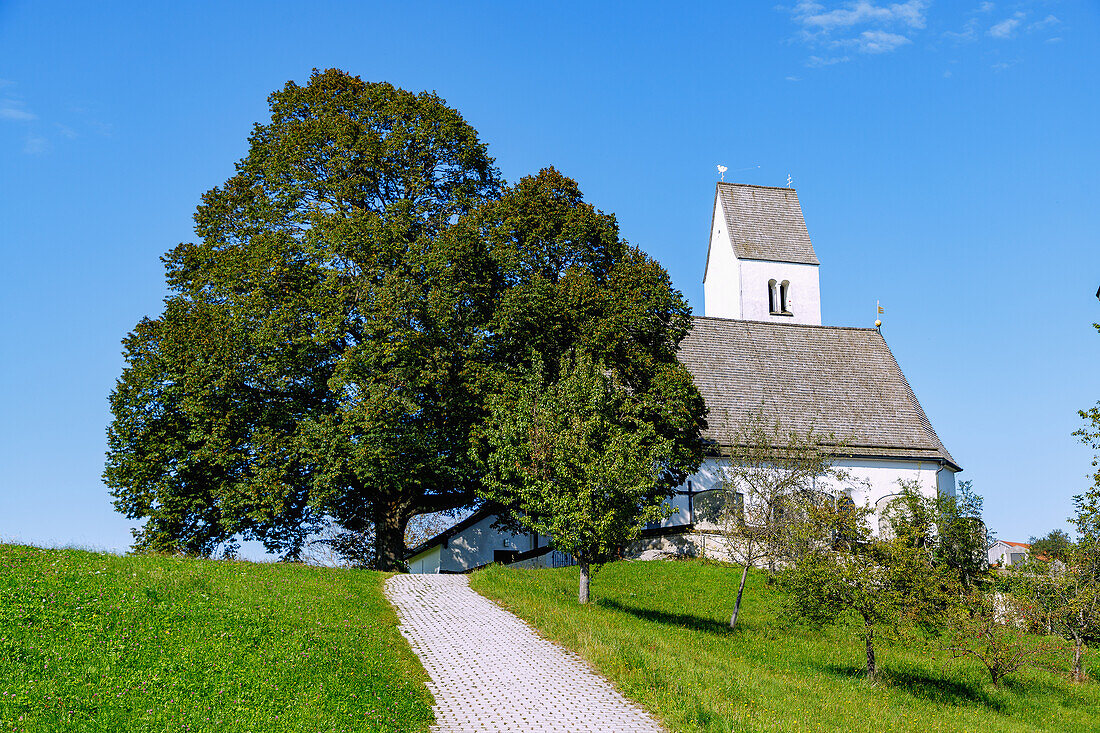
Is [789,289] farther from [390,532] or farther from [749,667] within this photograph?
[749,667]

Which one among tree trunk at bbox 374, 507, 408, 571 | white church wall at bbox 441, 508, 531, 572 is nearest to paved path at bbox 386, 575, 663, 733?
tree trunk at bbox 374, 507, 408, 571

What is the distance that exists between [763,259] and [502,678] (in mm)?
41991

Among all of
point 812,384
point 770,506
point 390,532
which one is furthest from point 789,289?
point 390,532

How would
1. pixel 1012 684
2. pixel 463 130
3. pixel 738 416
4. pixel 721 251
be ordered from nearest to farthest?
pixel 1012 684, pixel 463 130, pixel 738 416, pixel 721 251

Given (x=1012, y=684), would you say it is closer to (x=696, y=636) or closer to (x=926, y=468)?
(x=696, y=636)

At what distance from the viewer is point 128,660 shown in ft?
42.5

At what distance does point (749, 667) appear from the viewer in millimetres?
19078

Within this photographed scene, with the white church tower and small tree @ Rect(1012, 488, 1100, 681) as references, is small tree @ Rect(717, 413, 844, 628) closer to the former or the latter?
small tree @ Rect(1012, 488, 1100, 681)

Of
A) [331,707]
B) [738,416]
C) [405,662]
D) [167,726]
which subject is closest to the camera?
[167,726]

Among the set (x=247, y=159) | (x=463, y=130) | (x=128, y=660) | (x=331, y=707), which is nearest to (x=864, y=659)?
(x=331, y=707)

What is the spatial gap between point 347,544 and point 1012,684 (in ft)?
73.4

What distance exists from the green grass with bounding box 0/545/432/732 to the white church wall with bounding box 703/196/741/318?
39246 millimetres

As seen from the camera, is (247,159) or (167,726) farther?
(247,159)

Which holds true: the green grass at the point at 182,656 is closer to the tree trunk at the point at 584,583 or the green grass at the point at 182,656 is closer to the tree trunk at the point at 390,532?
the tree trunk at the point at 584,583
